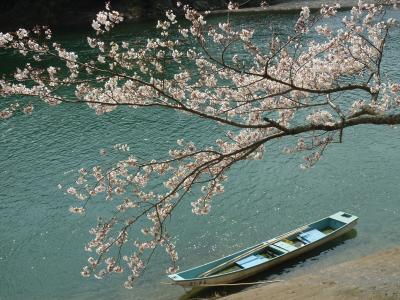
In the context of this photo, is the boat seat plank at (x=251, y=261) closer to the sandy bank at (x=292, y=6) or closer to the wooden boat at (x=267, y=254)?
the wooden boat at (x=267, y=254)

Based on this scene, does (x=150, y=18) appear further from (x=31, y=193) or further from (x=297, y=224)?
(x=297, y=224)

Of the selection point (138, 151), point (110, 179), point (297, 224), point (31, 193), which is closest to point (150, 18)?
point (138, 151)

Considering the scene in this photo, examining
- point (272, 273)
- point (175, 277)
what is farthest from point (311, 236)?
point (175, 277)

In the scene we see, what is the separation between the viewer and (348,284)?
9.72 m

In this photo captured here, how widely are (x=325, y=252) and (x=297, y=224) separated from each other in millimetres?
1375

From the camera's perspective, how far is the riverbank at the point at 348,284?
28.9ft

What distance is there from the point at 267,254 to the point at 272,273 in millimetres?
480

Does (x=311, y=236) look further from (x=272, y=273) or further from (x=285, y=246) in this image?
(x=272, y=273)

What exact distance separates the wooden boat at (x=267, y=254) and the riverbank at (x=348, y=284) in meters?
0.64

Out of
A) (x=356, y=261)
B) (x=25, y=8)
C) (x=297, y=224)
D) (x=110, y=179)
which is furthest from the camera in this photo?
(x=25, y=8)

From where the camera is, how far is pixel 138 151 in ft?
66.4

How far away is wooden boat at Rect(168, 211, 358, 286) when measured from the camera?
38.2ft

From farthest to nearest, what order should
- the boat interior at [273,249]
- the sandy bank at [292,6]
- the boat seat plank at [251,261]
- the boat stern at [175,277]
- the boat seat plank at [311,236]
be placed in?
the sandy bank at [292,6]
the boat seat plank at [311,236]
the boat seat plank at [251,261]
the boat interior at [273,249]
the boat stern at [175,277]

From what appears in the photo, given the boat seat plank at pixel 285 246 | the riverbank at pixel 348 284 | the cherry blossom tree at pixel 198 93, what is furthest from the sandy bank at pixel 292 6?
the riverbank at pixel 348 284
